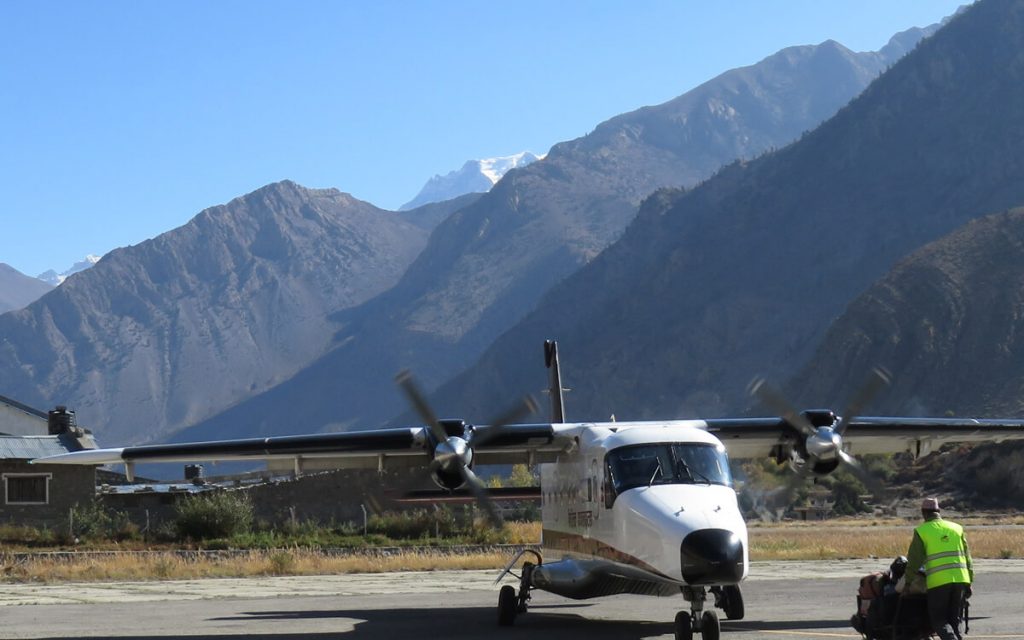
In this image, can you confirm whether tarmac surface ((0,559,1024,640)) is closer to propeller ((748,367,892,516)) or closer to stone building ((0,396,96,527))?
propeller ((748,367,892,516))

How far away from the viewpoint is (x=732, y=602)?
19.2m

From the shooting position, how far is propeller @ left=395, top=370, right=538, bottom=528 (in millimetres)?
22609

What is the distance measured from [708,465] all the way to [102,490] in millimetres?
44272

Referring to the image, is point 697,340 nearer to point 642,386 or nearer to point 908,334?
point 642,386

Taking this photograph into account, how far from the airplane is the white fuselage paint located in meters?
0.03

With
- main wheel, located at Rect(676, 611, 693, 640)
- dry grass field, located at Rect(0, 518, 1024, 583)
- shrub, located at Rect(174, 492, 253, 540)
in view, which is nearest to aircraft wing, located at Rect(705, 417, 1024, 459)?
main wheel, located at Rect(676, 611, 693, 640)

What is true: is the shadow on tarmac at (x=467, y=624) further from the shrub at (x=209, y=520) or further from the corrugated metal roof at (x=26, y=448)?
the corrugated metal roof at (x=26, y=448)

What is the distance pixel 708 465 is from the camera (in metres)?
20.0

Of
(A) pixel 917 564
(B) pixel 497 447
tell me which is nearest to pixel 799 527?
(B) pixel 497 447

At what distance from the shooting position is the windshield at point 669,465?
780 inches

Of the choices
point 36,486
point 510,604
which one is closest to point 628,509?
point 510,604

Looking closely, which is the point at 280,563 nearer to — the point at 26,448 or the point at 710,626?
the point at 26,448

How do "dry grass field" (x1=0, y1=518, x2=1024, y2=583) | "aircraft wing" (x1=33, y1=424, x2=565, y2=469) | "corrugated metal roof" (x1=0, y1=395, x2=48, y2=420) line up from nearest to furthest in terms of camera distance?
"aircraft wing" (x1=33, y1=424, x2=565, y2=469) → "dry grass field" (x1=0, y1=518, x2=1024, y2=583) → "corrugated metal roof" (x1=0, y1=395, x2=48, y2=420)

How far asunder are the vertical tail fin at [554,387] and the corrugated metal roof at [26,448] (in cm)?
2581
